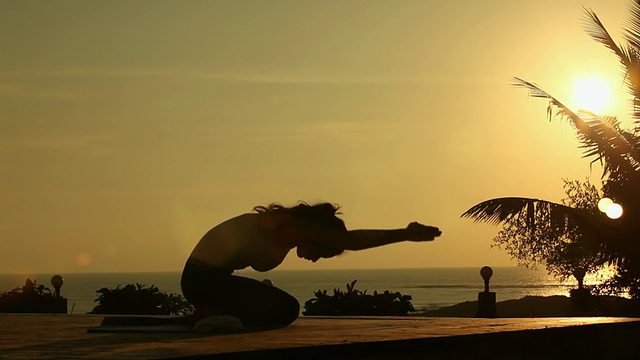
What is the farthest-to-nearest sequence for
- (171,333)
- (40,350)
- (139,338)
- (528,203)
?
(528,203) → (171,333) → (139,338) → (40,350)

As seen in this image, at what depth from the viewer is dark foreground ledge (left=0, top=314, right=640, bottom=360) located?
5.80 metres

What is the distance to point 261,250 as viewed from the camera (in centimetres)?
776

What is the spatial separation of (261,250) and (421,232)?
53.6 inches

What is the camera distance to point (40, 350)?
6.02 m

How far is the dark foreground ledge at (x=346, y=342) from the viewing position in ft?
19.0

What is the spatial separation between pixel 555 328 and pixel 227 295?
252cm

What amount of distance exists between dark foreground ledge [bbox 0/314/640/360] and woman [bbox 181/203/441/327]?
0.40 m

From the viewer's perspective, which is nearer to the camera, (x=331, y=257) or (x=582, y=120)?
(x=331, y=257)

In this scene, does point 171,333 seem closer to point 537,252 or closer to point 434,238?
point 434,238

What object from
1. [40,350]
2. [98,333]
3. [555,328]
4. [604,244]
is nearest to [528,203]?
[604,244]

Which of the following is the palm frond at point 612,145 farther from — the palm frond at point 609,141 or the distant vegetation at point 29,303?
the distant vegetation at point 29,303

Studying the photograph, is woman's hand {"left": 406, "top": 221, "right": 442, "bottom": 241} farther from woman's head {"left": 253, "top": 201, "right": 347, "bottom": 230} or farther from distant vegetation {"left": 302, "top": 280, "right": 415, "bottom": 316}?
distant vegetation {"left": 302, "top": 280, "right": 415, "bottom": 316}

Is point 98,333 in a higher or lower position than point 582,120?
lower

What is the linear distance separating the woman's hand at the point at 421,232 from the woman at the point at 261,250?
2 cm
